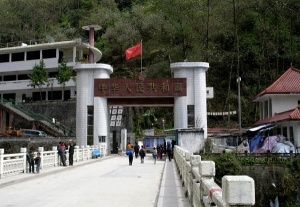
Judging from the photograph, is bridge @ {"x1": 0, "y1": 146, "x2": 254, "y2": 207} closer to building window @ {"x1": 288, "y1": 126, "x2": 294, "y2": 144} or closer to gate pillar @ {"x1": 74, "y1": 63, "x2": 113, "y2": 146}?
building window @ {"x1": 288, "y1": 126, "x2": 294, "y2": 144}

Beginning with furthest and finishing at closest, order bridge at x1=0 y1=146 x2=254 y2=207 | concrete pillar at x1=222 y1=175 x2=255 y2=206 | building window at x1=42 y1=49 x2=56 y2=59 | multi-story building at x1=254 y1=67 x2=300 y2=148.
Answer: building window at x1=42 y1=49 x2=56 y2=59, multi-story building at x1=254 y1=67 x2=300 y2=148, bridge at x1=0 y1=146 x2=254 y2=207, concrete pillar at x1=222 y1=175 x2=255 y2=206

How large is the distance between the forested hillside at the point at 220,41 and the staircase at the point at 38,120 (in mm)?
15493

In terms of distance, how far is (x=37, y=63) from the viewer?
58.2 m

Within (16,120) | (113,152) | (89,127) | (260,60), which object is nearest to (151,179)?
(89,127)

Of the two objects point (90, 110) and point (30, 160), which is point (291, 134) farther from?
point (30, 160)

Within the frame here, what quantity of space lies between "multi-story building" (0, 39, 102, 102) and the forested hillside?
8.93 m

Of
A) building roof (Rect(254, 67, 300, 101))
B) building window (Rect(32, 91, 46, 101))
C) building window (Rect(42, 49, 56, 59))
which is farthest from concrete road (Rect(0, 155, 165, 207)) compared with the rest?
building window (Rect(32, 91, 46, 101))

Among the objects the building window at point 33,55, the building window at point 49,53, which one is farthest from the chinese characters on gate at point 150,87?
the building window at point 33,55

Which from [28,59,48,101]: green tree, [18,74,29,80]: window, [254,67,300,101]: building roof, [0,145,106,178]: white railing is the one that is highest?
[18,74,29,80]: window

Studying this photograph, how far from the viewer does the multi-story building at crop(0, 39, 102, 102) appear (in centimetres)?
5759

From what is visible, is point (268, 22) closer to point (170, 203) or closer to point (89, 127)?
point (89, 127)

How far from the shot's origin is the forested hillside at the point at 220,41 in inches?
2066

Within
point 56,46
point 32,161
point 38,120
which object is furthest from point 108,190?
point 56,46

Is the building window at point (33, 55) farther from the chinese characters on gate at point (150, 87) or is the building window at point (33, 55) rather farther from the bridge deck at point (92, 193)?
the bridge deck at point (92, 193)
